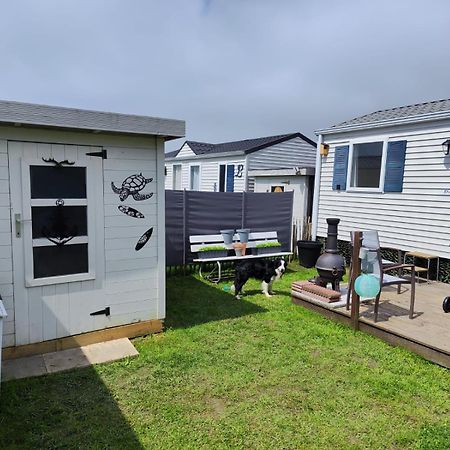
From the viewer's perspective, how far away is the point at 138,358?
3.58 m

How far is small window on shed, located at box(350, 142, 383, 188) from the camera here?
7859mm

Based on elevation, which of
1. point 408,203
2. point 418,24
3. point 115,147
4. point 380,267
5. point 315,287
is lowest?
point 315,287

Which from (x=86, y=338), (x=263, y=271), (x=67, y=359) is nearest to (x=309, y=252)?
(x=263, y=271)

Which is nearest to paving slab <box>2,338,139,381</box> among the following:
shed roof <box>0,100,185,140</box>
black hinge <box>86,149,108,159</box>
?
black hinge <box>86,149,108,159</box>

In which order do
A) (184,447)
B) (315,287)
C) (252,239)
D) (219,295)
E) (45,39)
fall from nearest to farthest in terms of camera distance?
(184,447)
(315,287)
(219,295)
(252,239)
(45,39)

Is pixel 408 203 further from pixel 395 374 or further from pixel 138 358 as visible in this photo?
pixel 138 358

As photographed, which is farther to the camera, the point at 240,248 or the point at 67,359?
the point at 240,248

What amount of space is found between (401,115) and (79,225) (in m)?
7.01

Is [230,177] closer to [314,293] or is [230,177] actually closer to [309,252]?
[309,252]

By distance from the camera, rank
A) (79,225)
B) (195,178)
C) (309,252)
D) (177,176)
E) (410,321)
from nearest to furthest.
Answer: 1. (79,225)
2. (410,321)
3. (309,252)
4. (195,178)
5. (177,176)

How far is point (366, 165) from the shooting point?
8.14 m

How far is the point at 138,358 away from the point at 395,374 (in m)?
2.50

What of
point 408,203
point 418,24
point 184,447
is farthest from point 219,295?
point 418,24

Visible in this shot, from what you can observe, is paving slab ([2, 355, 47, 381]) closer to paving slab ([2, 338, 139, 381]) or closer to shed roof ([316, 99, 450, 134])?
paving slab ([2, 338, 139, 381])
